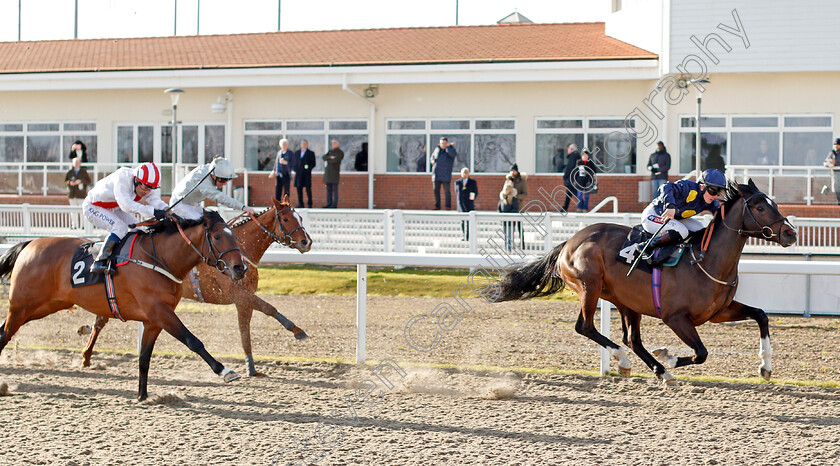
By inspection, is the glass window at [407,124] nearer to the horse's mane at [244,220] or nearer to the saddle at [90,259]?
the horse's mane at [244,220]

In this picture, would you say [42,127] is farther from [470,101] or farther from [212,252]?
[212,252]

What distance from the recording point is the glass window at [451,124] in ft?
61.7

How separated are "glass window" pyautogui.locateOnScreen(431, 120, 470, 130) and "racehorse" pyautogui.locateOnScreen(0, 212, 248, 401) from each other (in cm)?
1292

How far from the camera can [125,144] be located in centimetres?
2067

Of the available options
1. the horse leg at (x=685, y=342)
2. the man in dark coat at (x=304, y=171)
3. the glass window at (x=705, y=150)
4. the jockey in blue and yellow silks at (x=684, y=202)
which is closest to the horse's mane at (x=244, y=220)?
the jockey in blue and yellow silks at (x=684, y=202)

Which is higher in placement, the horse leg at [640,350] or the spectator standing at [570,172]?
the spectator standing at [570,172]

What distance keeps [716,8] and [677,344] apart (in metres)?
10.6

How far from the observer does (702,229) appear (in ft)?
20.3

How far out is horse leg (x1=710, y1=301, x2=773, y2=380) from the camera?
232 inches

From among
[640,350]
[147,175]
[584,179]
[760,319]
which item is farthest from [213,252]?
[584,179]

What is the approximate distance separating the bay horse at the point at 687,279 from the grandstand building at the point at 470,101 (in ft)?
30.9

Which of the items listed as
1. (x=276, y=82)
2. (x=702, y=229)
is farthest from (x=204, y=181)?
(x=276, y=82)

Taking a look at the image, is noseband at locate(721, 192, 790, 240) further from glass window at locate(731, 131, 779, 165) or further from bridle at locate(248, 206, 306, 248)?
glass window at locate(731, 131, 779, 165)

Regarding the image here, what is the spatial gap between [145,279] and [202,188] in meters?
1.38
